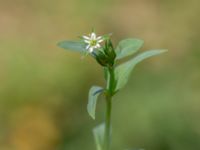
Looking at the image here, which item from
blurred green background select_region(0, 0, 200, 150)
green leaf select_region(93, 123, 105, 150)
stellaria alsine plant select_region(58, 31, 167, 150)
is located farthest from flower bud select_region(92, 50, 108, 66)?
blurred green background select_region(0, 0, 200, 150)

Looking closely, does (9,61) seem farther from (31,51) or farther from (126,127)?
(126,127)

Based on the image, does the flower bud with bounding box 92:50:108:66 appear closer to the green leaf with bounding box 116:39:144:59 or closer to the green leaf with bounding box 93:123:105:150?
the green leaf with bounding box 116:39:144:59

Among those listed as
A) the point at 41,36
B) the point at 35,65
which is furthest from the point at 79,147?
the point at 41,36

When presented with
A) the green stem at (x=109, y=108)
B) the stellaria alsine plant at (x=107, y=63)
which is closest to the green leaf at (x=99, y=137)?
the stellaria alsine plant at (x=107, y=63)

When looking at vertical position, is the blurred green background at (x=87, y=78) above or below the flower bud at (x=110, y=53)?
above

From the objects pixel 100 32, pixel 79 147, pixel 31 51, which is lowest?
pixel 79 147

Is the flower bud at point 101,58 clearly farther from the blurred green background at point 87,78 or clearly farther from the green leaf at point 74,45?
the blurred green background at point 87,78
